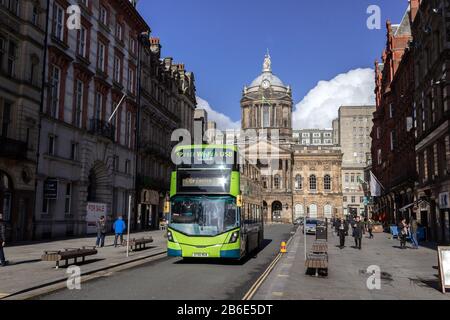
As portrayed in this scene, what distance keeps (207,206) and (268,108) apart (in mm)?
104802

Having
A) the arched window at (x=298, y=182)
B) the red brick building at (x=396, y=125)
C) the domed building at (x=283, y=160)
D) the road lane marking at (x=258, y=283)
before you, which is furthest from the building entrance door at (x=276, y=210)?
the road lane marking at (x=258, y=283)

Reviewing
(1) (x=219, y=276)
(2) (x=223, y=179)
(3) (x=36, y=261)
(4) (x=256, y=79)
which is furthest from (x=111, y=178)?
(4) (x=256, y=79)

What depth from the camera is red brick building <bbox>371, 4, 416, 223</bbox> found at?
39219 millimetres

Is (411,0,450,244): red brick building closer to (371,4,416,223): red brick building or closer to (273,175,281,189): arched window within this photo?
(371,4,416,223): red brick building

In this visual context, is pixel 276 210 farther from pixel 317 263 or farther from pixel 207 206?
pixel 317 263

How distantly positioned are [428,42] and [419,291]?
2344 cm

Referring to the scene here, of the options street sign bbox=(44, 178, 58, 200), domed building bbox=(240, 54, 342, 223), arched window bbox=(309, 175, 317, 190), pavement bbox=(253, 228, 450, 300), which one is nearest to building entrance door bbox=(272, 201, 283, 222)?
domed building bbox=(240, 54, 342, 223)

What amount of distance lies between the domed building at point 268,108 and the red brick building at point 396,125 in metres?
52.8

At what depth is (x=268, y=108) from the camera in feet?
391

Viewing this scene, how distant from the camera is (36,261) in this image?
1695cm

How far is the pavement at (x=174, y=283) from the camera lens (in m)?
10.5

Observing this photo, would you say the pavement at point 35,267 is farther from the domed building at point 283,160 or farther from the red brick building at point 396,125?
the domed building at point 283,160

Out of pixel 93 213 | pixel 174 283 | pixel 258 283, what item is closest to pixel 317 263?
pixel 258 283
